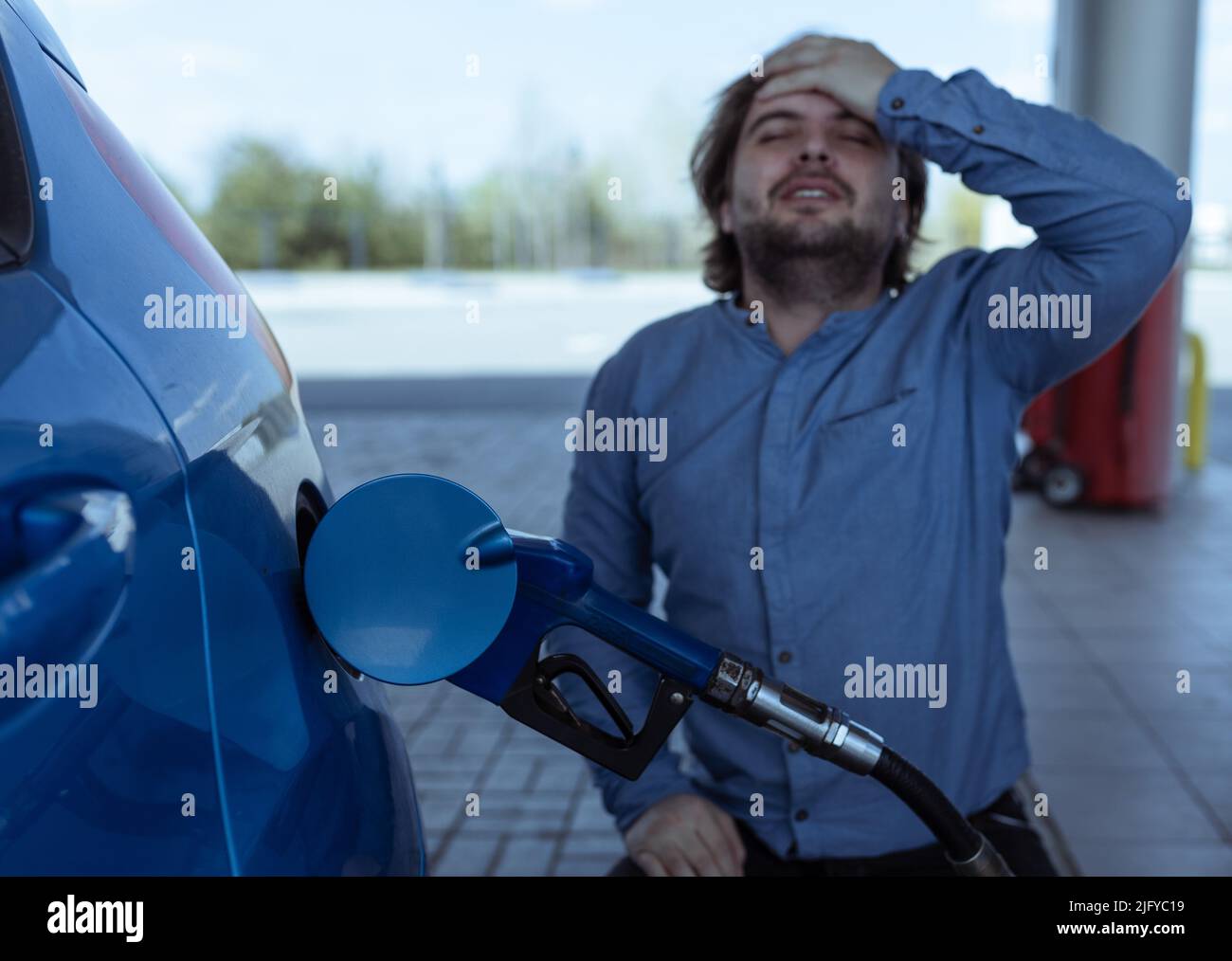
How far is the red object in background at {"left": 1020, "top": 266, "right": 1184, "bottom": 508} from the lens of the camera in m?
6.99

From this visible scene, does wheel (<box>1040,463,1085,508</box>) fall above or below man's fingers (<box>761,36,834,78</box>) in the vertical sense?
below

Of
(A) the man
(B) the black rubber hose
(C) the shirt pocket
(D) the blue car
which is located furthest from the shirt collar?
(D) the blue car

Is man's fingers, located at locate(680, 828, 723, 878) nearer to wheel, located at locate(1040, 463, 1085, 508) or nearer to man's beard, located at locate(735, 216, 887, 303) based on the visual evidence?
man's beard, located at locate(735, 216, 887, 303)

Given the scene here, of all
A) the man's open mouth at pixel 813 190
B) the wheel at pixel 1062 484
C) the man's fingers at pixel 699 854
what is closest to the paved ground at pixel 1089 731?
the wheel at pixel 1062 484

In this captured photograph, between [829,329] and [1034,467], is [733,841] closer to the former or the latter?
[829,329]

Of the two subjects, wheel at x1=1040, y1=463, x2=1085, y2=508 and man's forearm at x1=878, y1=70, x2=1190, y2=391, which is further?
wheel at x1=1040, y1=463, x2=1085, y2=508

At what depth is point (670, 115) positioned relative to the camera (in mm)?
20016

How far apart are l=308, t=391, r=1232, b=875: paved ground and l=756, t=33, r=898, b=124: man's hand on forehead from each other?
2.21 metres

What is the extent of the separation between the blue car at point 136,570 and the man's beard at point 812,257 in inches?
41.3

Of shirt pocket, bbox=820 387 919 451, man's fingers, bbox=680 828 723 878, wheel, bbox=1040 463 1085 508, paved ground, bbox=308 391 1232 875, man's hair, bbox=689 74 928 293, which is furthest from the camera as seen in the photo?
wheel, bbox=1040 463 1085 508

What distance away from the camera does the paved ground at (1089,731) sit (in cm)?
336

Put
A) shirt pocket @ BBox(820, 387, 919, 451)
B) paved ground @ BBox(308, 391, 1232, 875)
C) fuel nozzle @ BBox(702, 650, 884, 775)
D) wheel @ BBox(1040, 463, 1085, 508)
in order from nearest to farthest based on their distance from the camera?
fuel nozzle @ BBox(702, 650, 884, 775) → shirt pocket @ BBox(820, 387, 919, 451) → paved ground @ BBox(308, 391, 1232, 875) → wheel @ BBox(1040, 463, 1085, 508)

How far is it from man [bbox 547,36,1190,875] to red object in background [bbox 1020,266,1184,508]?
557 cm

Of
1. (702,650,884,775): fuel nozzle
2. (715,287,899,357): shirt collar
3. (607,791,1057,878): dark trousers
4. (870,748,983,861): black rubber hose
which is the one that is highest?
(715,287,899,357): shirt collar
